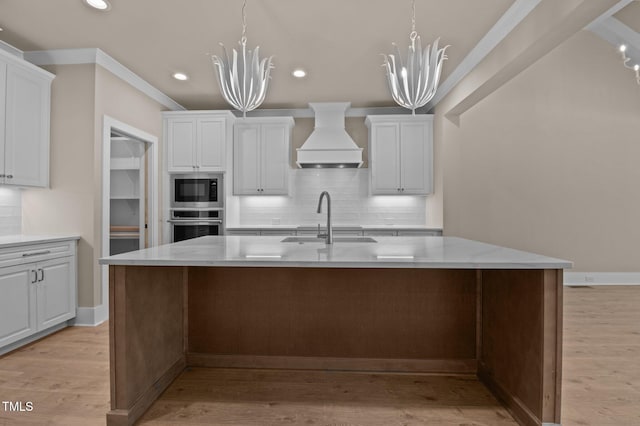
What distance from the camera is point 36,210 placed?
3.52m

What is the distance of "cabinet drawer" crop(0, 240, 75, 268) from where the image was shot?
2.75m

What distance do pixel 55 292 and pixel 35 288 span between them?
245 millimetres

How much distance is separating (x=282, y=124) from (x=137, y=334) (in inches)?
149

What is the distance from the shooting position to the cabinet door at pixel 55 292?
3062mm

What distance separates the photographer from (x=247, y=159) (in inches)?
204

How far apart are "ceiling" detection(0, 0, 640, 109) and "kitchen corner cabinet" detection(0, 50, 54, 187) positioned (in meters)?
0.33

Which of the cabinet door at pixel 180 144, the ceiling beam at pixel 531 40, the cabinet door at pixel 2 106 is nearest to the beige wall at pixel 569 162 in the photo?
the ceiling beam at pixel 531 40

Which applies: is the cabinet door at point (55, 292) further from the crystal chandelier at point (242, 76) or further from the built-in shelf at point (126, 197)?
the crystal chandelier at point (242, 76)

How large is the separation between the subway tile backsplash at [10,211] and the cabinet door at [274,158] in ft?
8.92

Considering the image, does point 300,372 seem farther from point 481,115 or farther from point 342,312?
point 481,115

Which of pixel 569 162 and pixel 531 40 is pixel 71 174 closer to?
pixel 531 40

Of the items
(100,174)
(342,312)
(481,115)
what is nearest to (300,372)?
(342,312)

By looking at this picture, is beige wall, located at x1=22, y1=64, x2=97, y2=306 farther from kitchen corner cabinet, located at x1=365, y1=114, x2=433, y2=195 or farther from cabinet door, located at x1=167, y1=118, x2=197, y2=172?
kitchen corner cabinet, located at x1=365, y1=114, x2=433, y2=195

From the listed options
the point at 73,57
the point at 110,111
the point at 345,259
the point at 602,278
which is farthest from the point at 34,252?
the point at 602,278
